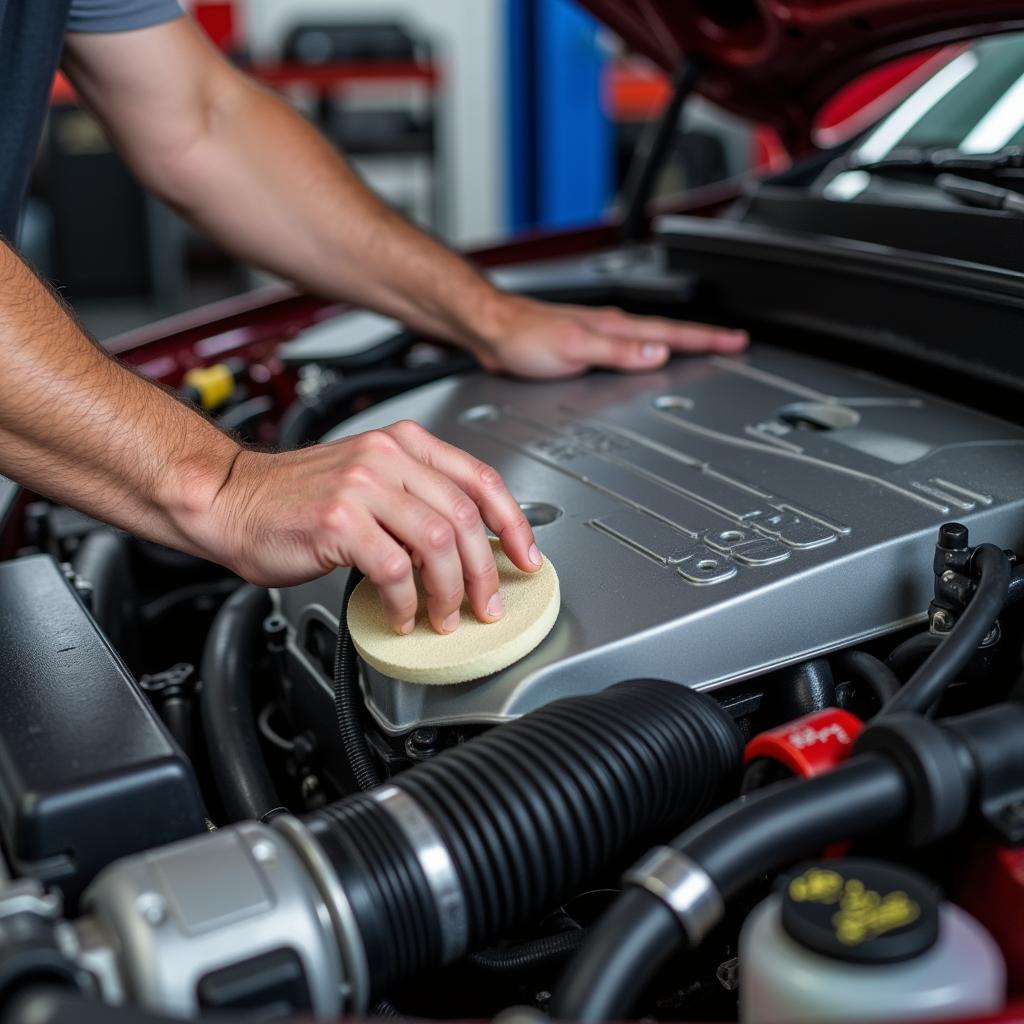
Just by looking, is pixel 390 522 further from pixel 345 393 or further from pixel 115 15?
pixel 115 15

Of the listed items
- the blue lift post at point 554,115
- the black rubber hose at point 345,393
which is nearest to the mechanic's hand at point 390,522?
the black rubber hose at point 345,393

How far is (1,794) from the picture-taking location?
0.64 metres

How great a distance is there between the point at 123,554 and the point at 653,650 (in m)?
→ 0.60

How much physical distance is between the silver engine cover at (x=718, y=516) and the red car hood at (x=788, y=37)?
14.8 inches

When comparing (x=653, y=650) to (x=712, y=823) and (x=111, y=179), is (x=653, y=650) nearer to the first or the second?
(x=712, y=823)

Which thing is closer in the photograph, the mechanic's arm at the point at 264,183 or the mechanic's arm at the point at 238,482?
the mechanic's arm at the point at 238,482

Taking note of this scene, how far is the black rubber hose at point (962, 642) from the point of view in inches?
25.8

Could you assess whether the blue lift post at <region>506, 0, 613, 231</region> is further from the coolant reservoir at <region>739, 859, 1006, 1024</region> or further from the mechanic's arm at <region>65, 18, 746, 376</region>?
the coolant reservoir at <region>739, 859, 1006, 1024</region>

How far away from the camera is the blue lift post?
4.50m

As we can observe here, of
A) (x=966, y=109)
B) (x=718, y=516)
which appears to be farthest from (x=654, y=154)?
(x=718, y=516)

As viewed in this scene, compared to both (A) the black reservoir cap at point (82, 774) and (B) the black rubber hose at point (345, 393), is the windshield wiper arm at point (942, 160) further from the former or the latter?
(A) the black reservoir cap at point (82, 774)

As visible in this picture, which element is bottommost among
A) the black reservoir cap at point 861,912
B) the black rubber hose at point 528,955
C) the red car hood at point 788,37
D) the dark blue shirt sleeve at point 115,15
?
the black rubber hose at point 528,955

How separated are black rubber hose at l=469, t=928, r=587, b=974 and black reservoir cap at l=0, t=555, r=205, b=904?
0.18m

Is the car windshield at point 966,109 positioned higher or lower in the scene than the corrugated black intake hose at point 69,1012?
higher
